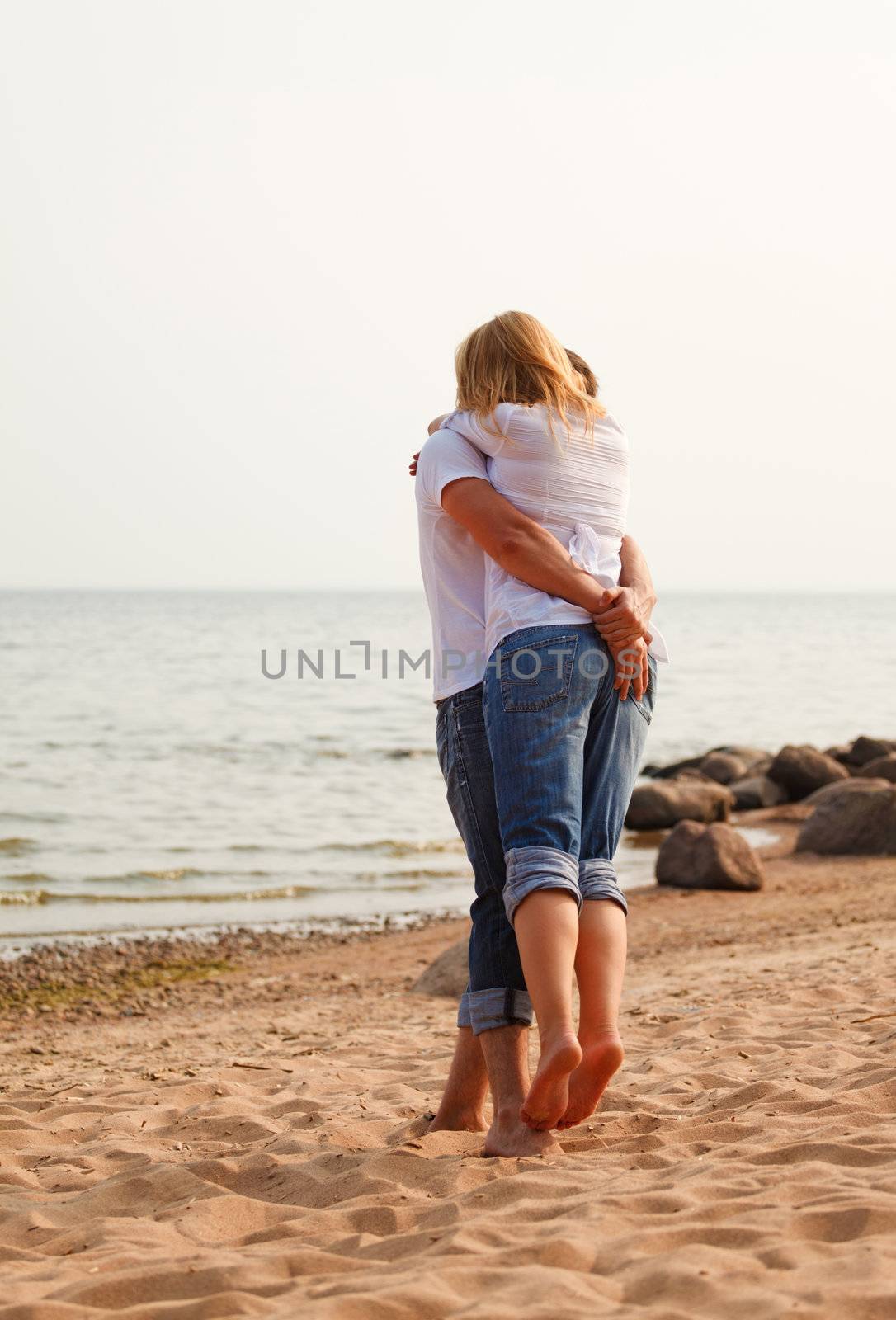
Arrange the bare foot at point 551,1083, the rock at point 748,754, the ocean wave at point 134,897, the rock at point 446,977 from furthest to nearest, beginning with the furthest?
the rock at point 748,754 < the ocean wave at point 134,897 < the rock at point 446,977 < the bare foot at point 551,1083

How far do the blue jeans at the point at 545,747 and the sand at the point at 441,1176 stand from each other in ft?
2.32

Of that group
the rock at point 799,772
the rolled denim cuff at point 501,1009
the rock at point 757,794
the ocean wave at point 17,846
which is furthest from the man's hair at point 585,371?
the rock at point 799,772

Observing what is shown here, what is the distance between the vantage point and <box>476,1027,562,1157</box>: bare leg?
3.12m

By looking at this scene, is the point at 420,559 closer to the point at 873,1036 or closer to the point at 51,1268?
the point at 51,1268

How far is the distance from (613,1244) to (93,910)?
337 inches

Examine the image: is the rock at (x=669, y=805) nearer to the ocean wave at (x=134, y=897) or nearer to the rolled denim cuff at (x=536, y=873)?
the ocean wave at (x=134, y=897)

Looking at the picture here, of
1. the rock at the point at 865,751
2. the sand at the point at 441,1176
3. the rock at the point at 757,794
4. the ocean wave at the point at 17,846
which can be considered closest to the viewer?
the sand at the point at 441,1176

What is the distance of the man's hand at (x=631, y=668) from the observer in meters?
3.10

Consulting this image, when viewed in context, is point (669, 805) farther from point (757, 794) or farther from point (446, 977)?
point (446, 977)

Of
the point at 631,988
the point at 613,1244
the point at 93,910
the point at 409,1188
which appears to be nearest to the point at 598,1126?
the point at 409,1188

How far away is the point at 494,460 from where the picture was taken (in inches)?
124

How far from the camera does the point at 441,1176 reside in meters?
3.04

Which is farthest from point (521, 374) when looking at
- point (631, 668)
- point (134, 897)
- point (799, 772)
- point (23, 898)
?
point (799, 772)

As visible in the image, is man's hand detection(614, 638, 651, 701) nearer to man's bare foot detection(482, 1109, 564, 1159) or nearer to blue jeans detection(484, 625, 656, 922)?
blue jeans detection(484, 625, 656, 922)
